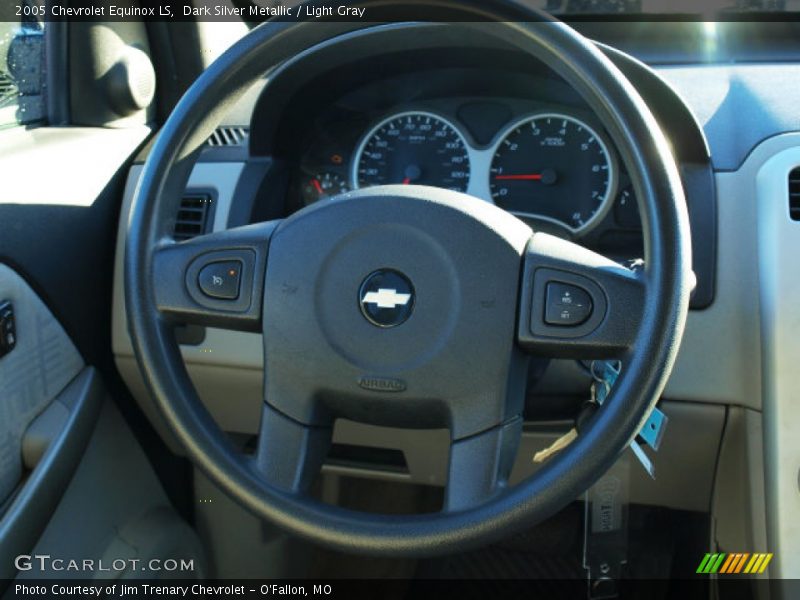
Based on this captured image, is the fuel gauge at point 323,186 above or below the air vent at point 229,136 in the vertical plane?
below

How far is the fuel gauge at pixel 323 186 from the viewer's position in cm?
157

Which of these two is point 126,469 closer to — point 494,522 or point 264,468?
point 264,468

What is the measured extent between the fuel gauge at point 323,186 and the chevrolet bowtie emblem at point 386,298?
568 mm

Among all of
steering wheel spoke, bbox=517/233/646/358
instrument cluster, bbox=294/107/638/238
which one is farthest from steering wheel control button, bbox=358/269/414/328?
instrument cluster, bbox=294/107/638/238

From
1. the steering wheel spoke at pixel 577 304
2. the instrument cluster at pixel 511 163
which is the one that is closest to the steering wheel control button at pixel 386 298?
the steering wheel spoke at pixel 577 304

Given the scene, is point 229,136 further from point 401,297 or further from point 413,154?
point 401,297

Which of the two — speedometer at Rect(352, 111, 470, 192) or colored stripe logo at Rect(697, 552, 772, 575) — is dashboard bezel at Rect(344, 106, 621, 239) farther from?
colored stripe logo at Rect(697, 552, 772, 575)

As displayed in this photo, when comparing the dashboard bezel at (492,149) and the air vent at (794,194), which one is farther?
the dashboard bezel at (492,149)

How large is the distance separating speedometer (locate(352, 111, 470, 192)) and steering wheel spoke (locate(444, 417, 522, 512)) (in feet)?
1.92

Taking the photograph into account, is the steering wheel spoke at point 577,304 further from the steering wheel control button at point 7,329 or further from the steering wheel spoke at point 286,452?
the steering wheel control button at point 7,329

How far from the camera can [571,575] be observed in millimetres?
1945

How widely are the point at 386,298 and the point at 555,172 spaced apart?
52 centimetres

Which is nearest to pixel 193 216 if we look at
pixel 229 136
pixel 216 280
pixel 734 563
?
pixel 229 136

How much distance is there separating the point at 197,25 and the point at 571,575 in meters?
1.44
